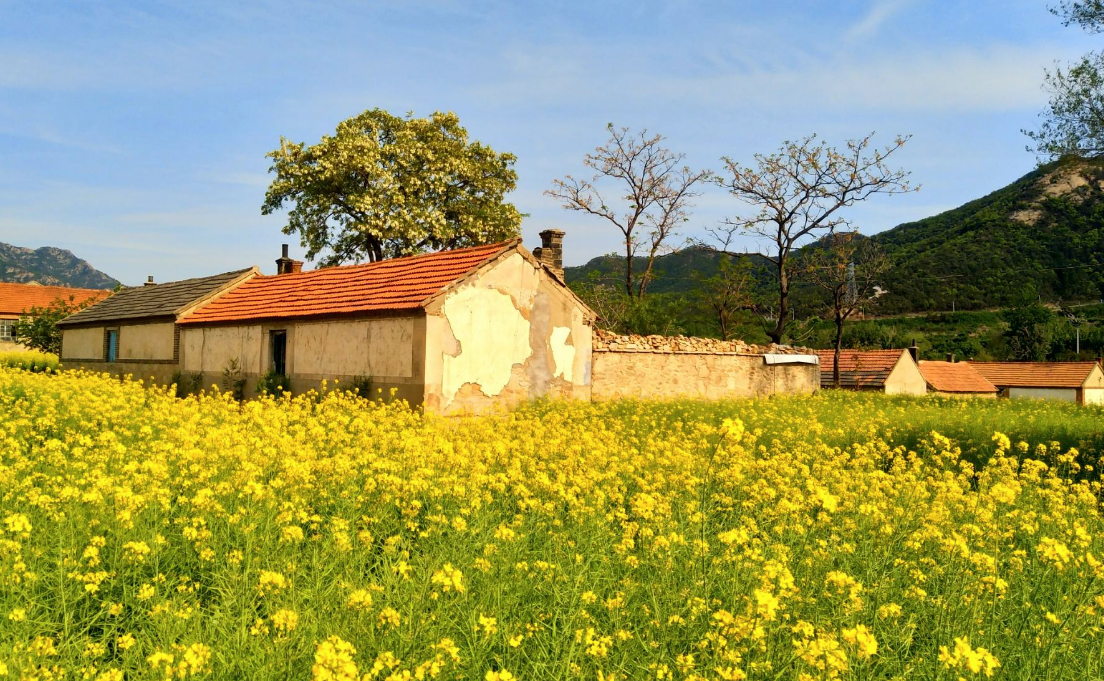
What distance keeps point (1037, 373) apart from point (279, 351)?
157 ft

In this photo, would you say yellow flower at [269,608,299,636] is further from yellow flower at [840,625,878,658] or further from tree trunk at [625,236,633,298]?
tree trunk at [625,236,633,298]

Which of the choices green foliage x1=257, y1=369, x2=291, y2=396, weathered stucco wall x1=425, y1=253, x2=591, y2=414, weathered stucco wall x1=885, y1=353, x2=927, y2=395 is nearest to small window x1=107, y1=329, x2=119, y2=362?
green foliage x1=257, y1=369, x2=291, y2=396

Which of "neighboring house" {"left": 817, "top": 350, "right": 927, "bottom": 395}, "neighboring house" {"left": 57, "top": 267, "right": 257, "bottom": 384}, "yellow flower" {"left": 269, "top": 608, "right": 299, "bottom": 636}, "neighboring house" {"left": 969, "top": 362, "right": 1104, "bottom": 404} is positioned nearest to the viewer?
"yellow flower" {"left": 269, "top": 608, "right": 299, "bottom": 636}

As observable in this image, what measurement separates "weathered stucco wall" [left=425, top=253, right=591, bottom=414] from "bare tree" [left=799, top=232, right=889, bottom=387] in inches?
676

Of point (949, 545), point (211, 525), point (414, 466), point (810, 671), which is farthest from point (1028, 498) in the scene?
point (211, 525)

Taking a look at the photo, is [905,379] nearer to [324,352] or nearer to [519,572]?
[324,352]

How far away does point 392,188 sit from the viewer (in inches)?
1403

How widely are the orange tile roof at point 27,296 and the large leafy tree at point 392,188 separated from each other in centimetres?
1941

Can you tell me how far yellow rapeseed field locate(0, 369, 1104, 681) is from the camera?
12.6 ft

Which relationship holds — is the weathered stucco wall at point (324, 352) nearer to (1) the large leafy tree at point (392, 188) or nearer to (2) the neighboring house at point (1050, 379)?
(1) the large leafy tree at point (392, 188)

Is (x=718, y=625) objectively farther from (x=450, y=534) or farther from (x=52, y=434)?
(x=52, y=434)

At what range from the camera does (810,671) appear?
3.64 m

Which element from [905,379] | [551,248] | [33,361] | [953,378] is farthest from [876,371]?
[33,361]

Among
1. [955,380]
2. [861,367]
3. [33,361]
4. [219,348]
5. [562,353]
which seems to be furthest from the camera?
[955,380]
